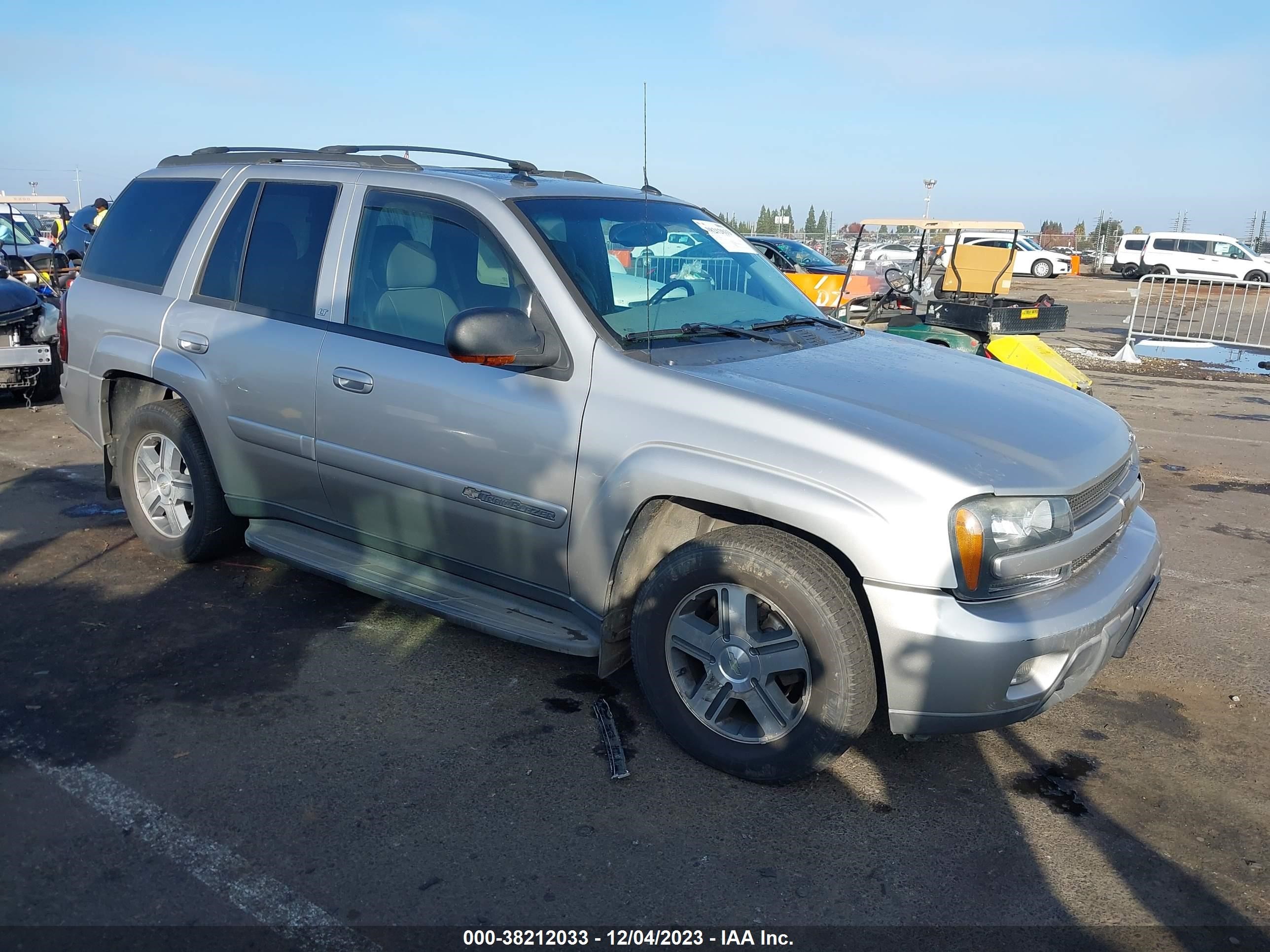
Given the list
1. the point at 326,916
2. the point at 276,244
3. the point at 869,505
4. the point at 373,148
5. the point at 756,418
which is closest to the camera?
the point at 326,916

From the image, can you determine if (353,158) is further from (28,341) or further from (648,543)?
(28,341)

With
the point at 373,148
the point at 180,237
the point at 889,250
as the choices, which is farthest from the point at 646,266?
the point at 889,250

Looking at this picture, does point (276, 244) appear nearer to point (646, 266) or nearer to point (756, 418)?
point (646, 266)

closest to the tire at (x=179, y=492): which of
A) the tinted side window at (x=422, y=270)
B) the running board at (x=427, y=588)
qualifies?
the running board at (x=427, y=588)

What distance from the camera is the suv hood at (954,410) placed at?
9.69 feet

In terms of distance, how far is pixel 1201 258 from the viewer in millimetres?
35094

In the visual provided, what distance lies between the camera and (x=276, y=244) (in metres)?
4.35

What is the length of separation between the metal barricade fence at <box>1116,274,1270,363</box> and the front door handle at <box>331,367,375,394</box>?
1149cm

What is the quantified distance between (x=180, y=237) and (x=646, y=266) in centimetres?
239

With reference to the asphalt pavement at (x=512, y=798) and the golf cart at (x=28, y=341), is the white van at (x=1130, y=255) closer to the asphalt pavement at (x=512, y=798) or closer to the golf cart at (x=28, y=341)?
the golf cart at (x=28, y=341)

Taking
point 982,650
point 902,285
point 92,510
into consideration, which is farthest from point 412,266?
point 902,285

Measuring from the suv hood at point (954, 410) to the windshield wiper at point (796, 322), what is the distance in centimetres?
23

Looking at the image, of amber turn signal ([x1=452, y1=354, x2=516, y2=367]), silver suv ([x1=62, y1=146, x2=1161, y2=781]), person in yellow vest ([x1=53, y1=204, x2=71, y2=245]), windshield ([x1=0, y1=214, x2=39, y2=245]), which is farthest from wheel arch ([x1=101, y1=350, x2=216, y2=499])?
person in yellow vest ([x1=53, y1=204, x2=71, y2=245])

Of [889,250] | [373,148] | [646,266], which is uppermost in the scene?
[373,148]
